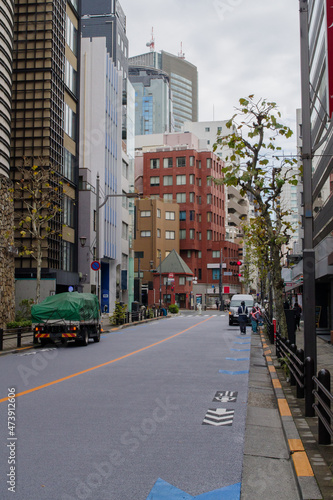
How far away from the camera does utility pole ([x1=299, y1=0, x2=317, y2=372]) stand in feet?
33.0

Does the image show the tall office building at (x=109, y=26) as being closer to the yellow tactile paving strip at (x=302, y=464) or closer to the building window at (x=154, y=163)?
the building window at (x=154, y=163)

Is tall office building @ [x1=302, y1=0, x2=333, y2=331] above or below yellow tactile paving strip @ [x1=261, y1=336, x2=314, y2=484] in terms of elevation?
above

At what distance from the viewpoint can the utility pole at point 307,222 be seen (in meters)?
10.1

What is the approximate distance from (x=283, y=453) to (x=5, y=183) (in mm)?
25666

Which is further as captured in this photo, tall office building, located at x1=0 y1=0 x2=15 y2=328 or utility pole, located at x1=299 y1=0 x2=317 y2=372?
tall office building, located at x1=0 y1=0 x2=15 y2=328

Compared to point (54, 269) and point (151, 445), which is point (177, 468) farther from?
point (54, 269)

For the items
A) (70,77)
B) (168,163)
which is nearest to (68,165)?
(70,77)

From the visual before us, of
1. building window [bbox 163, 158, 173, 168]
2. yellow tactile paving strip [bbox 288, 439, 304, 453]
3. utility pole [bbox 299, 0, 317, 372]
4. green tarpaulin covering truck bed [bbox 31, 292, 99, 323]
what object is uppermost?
building window [bbox 163, 158, 173, 168]

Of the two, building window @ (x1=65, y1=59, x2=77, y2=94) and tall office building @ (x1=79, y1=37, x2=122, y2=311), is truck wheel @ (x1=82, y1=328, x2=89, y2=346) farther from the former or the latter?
building window @ (x1=65, y1=59, x2=77, y2=94)

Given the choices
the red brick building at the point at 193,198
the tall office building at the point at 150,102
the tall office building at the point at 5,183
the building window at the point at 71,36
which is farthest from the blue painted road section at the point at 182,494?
the tall office building at the point at 150,102

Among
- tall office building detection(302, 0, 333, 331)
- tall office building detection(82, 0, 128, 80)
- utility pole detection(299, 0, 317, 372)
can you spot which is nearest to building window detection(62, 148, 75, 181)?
tall office building detection(302, 0, 333, 331)

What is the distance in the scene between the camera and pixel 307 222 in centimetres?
1053

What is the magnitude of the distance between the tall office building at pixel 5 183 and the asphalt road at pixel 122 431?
573 inches

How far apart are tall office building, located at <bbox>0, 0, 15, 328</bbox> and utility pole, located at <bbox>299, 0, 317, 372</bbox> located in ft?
69.7
